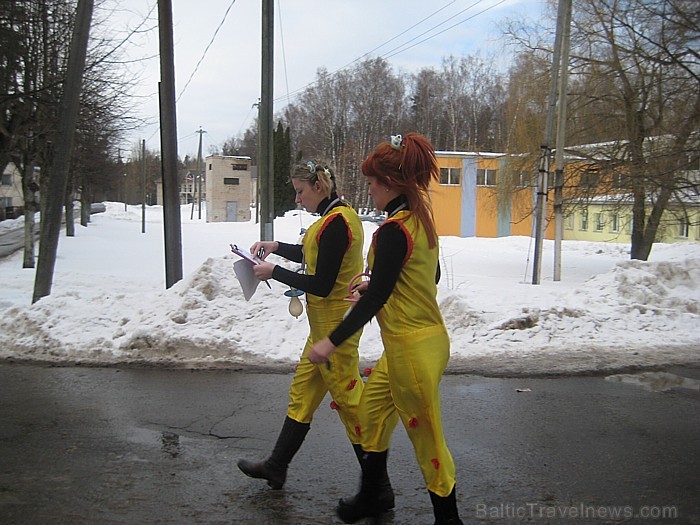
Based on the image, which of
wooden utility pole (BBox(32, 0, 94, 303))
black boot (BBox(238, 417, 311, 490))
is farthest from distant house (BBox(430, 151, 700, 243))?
wooden utility pole (BBox(32, 0, 94, 303))

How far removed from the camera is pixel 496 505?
12.3ft

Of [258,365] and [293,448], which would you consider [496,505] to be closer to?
[293,448]

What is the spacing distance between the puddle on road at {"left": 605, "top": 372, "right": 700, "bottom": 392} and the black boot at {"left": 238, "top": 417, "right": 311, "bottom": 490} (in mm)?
4071

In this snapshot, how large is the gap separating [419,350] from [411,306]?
0.68 feet

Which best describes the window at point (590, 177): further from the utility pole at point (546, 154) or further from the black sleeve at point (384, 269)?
the black sleeve at point (384, 269)

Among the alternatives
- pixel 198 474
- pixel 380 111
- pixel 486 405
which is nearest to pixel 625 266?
pixel 486 405

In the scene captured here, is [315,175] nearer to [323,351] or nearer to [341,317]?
[341,317]

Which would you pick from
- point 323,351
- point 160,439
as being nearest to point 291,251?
point 323,351

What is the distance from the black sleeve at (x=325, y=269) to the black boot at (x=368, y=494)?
0.93m

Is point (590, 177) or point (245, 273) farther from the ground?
point (590, 177)

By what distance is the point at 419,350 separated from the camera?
2998 mm

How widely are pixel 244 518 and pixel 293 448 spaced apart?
0.50 m

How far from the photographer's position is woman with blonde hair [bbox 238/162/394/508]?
3537mm

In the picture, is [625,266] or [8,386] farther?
[625,266]
